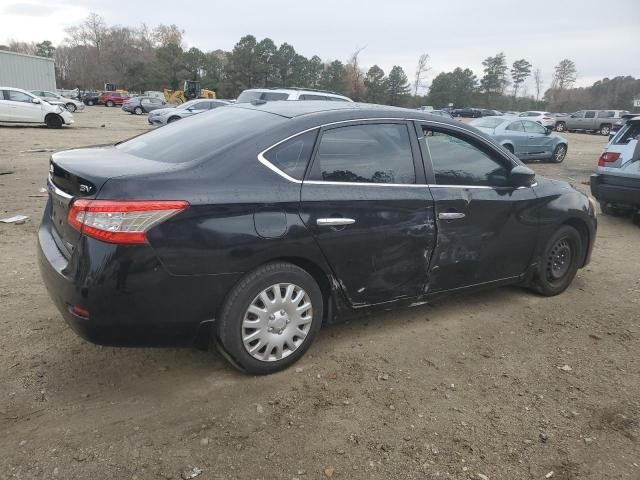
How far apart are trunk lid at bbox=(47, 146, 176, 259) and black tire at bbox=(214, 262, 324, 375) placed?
30.5 inches

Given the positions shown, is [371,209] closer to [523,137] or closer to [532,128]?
[523,137]

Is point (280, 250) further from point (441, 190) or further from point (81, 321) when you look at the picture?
point (441, 190)

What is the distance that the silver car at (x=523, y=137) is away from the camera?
15.2 m

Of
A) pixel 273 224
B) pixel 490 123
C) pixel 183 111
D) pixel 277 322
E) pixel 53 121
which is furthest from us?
pixel 183 111

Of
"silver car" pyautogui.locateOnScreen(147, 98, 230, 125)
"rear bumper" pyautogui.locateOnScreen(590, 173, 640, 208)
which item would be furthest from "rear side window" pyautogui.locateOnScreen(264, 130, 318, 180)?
"silver car" pyautogui.locateOnScreen(147, 98, 230, 125)

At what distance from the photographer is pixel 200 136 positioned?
326cm

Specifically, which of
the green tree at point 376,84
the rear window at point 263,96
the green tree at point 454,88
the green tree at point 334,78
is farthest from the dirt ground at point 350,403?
the green tree at point 454,88

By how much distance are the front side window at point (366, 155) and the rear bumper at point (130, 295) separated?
3.11 ft

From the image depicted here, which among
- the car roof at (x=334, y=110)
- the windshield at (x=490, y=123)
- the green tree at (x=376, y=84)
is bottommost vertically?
the windshield at (x=490, y=123)

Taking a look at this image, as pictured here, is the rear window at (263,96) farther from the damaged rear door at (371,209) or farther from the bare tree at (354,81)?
the bare tree at (354,81)

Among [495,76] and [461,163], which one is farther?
[495,76]

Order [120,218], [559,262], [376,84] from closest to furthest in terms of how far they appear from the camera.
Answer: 1. [120,218]
2. [559,262]
3. [376,84]

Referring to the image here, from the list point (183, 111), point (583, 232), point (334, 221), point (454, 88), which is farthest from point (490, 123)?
point (454, 88)

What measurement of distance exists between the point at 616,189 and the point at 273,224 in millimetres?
6561
